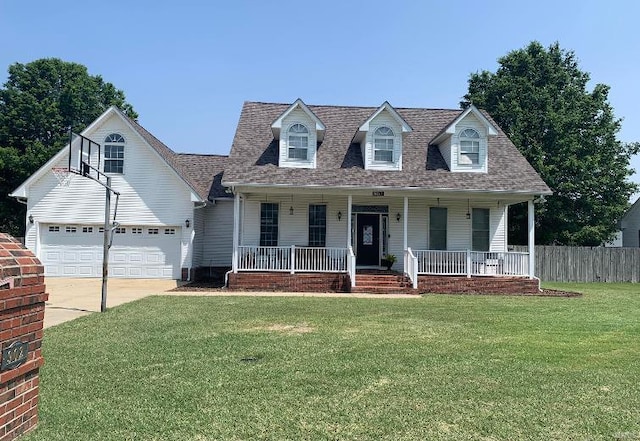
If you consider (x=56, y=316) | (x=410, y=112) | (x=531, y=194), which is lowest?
(x=56, y=316)

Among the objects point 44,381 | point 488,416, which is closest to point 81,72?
point 44,381

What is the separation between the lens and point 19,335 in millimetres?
3555

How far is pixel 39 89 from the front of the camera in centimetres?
3603

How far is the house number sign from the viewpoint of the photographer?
338 cm

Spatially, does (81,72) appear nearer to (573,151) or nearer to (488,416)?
(573,151)

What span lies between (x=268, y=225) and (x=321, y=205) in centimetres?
216

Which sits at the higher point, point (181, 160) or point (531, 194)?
point (181, 160)

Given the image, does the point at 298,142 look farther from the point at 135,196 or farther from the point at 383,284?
the point at 135,196

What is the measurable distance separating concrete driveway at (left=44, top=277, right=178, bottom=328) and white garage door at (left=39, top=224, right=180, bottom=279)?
570mm

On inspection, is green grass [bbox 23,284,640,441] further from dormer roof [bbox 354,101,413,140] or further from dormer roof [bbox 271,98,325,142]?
dormer roof [bbox 354,101,413,140]

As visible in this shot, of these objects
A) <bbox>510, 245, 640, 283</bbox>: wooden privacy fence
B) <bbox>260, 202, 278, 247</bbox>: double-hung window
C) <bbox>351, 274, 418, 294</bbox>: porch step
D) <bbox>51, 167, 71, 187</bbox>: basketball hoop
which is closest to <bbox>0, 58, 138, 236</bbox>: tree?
Result: <bbox>51, 167, 71, 187</bbox>: basketball hoop

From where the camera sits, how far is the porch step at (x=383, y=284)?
15.0 metres

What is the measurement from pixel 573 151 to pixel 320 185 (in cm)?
1815

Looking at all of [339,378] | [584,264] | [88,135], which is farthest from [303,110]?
[584,264]
